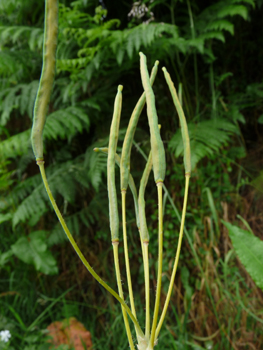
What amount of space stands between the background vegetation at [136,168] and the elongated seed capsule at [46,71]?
0.83 metres

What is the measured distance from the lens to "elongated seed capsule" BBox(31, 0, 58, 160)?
313 millimetres

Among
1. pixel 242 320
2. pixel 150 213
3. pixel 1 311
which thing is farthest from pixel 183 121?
pixel 1 311

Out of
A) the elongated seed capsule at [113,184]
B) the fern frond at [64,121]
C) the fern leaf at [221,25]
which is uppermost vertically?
the fern leaf at [221,25]

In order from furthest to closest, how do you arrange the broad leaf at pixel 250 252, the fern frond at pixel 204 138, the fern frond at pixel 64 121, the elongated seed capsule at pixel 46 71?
the fern frond at pixel 64 121 → the fern frond at pixel 204 138 → the broad leaf at pixel 250 252 → the elongated seed capsule at pixel 46 71

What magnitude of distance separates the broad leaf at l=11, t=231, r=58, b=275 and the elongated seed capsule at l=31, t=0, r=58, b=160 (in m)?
0.99

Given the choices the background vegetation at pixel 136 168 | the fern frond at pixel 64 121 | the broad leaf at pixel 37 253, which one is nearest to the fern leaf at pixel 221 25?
the background vegetation at pixel 136 168

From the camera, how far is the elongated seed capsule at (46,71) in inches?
12.3

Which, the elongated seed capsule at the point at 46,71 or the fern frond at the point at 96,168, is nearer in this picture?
the elongated seed capsule at the point at 46,71

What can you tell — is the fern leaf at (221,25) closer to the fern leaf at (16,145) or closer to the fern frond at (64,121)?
the fern frond at (64,121)

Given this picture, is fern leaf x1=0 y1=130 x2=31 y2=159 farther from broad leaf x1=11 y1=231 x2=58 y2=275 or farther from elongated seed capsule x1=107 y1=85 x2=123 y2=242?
elongated seed capsule x1=107 y1=85 x2=123 y2=242

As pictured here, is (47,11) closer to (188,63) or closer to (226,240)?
(226,240)

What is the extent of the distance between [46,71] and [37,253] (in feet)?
3.52

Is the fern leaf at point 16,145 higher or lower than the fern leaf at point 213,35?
lower

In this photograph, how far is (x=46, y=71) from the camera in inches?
12.8
